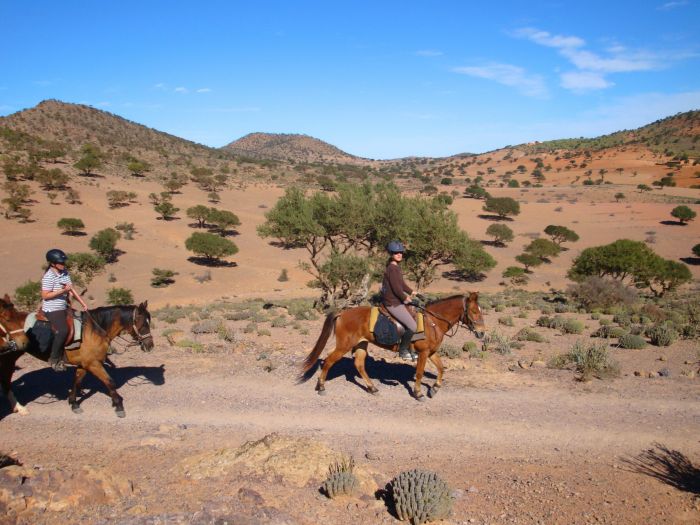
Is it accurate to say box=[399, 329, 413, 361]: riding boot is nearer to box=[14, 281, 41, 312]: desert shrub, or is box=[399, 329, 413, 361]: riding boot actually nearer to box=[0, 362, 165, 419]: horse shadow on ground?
box=[0, 362, 165, 419]: horse shadow on ground

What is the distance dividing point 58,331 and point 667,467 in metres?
10.2

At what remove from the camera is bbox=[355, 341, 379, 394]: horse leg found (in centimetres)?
946

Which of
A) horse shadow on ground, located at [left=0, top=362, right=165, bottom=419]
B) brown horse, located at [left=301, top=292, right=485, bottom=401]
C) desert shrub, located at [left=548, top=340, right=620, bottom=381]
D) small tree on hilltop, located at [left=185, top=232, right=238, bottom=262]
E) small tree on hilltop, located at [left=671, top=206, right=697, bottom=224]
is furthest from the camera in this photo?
small tree on hilltop, located at [left=671, top=206, right=697, bottom=224]

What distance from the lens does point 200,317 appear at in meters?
19.9

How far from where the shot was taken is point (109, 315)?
8797mm

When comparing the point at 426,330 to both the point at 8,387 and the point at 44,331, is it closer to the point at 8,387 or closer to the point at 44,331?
the point at 44,331

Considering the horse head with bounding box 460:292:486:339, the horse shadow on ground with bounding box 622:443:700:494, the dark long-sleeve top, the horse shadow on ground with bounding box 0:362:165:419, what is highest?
the dark long-sleeve top

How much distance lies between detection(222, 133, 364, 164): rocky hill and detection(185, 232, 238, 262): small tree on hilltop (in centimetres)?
11849

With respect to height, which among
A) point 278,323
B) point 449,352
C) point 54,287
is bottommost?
point 278,323

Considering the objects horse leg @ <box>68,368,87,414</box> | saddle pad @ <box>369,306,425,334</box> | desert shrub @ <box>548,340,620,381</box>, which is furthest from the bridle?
desert shrub @ <box>548,340,620,381</box>

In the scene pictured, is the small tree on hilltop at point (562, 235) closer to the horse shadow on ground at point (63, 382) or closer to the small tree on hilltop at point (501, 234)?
the small tree on hilltop at point (501, 234)

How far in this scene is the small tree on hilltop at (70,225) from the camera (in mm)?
41406

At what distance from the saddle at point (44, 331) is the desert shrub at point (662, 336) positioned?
611 inches

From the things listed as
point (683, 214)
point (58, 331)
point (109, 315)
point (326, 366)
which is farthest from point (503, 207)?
point (58, 331)
